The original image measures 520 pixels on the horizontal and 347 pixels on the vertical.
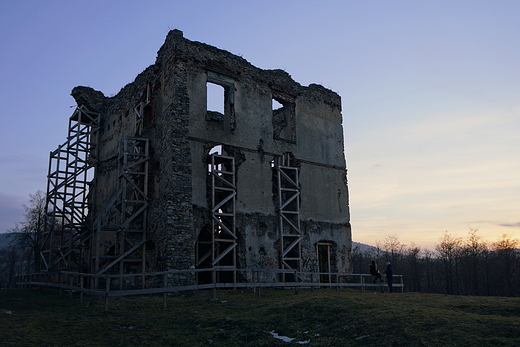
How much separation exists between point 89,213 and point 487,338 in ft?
66.0

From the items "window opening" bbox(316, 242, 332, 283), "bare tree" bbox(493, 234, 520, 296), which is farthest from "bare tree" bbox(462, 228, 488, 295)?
"window opening" bbox(316, 242, 332, 283)

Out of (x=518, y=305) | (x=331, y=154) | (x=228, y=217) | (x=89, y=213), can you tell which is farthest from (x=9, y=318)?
(x=331, y=154)

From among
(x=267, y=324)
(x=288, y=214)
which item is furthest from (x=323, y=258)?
(x=267, y=324)

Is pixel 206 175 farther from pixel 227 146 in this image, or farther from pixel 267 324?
pixel 267 324

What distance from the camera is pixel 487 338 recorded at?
598 cm

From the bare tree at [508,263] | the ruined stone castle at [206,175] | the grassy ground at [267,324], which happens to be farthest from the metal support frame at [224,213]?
the bare tree at [508,263]

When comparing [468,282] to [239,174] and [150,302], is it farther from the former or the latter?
[150,302]

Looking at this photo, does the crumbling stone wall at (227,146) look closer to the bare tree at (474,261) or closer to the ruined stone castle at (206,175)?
the ruined stone castle at (206,175)

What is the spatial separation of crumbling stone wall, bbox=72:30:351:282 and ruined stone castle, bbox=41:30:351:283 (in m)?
0.05

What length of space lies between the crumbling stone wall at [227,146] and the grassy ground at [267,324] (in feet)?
15.7

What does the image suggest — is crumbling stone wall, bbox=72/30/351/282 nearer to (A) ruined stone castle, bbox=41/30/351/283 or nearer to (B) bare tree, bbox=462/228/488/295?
(A) ruined stone castle, bbox=41/30/351/283

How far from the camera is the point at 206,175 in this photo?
16141 millimetres

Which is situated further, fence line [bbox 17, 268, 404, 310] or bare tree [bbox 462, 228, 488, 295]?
bare tree [bbox 462, 228, 488, 295]

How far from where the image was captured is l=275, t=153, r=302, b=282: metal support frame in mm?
17953
